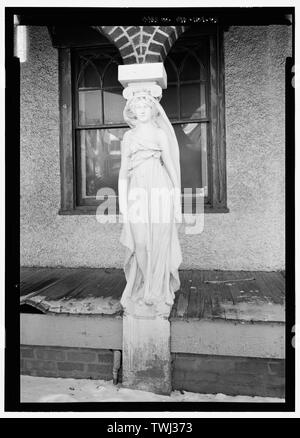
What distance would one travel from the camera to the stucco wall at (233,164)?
Result: 398 centimetres

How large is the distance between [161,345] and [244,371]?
2.17 ft

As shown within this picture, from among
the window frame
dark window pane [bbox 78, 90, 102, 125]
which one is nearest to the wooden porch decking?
the window frame

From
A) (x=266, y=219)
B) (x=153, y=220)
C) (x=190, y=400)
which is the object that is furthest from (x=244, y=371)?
(x=266, y=219)

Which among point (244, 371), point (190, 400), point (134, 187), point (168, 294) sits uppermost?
point (134, 187)

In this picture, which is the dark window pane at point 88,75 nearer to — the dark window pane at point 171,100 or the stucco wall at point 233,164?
the stucco wall at point 233,164

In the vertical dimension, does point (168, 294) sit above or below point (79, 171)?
below

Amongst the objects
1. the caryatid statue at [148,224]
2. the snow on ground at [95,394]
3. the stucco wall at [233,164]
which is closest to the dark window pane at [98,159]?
the stucco wall at [233,164]

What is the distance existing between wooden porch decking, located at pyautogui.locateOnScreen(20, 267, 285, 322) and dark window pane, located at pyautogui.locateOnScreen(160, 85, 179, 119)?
1916 mm

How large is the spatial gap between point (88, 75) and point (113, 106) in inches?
19.9

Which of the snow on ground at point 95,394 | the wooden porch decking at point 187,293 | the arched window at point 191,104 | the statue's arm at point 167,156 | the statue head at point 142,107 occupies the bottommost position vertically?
the snow on ground at point 95,394

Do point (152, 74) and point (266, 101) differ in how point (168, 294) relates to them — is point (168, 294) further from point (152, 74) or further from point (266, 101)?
point (266, 101)

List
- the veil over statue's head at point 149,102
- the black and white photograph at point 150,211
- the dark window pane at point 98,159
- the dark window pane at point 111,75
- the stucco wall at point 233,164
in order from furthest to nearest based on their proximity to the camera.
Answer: the dark window pane at point 98,159
the dark window pane at point 111,75
the stucco wall at point 233,164
the veil over statue's head at point 149,102
the black and white photograph at point 150,211

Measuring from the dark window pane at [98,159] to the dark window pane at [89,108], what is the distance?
0.41 feet
